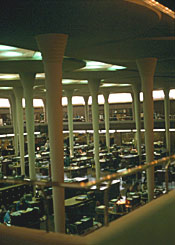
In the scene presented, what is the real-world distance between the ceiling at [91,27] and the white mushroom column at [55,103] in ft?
1.27

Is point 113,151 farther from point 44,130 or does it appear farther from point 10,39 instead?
point 10,39

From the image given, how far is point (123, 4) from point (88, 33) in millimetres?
2638

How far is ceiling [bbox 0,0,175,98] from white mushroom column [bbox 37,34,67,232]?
1.27 ft

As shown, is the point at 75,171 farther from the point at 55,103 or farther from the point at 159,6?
the point at 159,6

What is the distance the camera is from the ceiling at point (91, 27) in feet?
25.2

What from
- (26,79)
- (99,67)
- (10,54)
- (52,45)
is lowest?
(52,45)

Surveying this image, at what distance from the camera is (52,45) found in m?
10.1

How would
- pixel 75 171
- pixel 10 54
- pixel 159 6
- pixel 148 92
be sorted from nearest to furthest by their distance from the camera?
1. pixel 159 6
2. pixel 10 54
3. pixel 148 92
4. pixel 75 171

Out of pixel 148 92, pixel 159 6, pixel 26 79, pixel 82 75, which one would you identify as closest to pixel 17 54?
pixel 26 79

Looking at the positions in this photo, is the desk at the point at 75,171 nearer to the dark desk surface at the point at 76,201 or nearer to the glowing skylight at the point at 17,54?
the dark desk surface at the point at 76,201

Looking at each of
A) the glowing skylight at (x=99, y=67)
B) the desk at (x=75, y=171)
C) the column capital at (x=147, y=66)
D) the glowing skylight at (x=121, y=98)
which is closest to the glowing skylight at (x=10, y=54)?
the column capital at (x=147, y=66)

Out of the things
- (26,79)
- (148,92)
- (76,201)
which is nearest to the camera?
(76,201)

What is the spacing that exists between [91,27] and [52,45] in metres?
1.28

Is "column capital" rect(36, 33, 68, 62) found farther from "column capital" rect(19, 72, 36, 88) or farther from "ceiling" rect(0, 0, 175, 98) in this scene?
"column capital" rect(19, 72, 36, 88)
